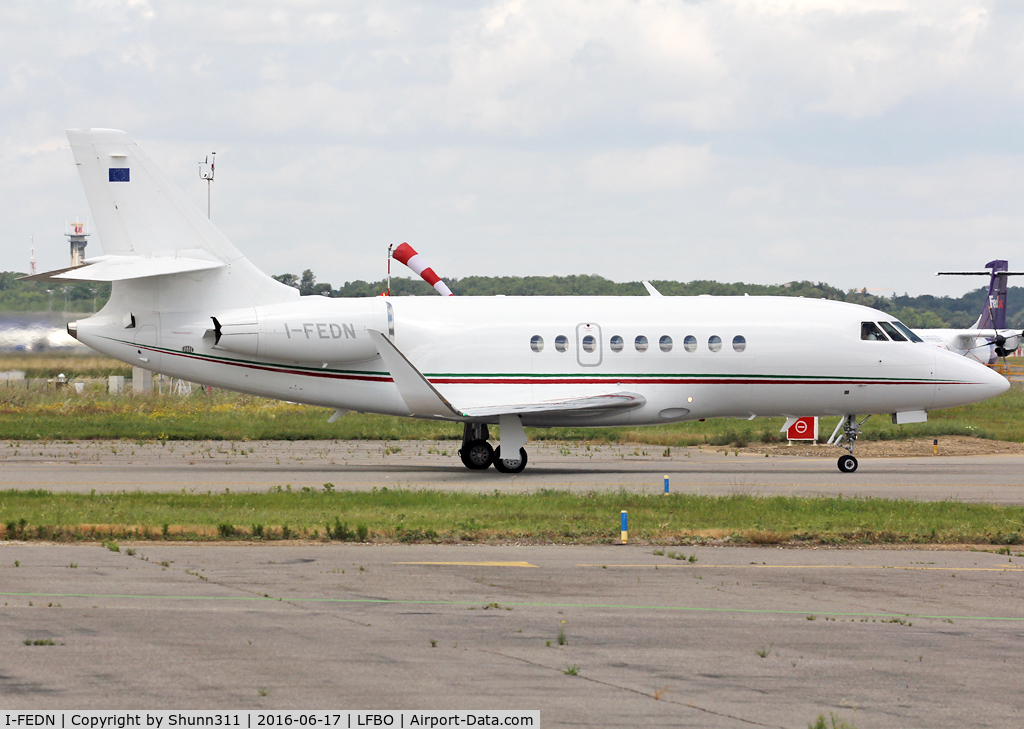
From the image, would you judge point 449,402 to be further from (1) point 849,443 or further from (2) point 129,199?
(1) point 849,443

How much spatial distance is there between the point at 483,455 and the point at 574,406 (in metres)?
2.65

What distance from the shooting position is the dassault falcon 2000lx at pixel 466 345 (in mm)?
26641

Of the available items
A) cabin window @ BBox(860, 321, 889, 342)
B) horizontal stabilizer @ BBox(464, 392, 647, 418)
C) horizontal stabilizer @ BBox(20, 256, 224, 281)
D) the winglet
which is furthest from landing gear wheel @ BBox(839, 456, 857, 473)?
horizontal stabilizer @ BBox(20, 256, 224, 281)

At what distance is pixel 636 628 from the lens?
35.4 feet

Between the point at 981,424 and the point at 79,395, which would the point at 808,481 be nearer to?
the point at 981,424

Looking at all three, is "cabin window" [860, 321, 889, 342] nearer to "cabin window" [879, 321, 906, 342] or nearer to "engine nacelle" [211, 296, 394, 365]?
"cabin window" [879, 321, 906, 342]

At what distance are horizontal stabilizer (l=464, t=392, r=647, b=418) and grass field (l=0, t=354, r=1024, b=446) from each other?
33.2 feet

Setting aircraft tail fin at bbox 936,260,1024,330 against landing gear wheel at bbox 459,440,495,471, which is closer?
landing gear wheel at bbox 459,440,495,471

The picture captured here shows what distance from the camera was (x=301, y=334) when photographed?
86.9 ft

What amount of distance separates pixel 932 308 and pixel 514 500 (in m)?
138

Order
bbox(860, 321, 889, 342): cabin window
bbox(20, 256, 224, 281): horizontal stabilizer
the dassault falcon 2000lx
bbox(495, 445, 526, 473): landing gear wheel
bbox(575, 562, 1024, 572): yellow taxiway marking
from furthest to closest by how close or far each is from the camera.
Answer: bbox(860, 321, 889, 342): cabin window, the dassault falcon 2000lx, bbox(495, 445, 526, 473): landing gear wheel, bbox(20, 256, 224, 281): horizontal stabilizer, bbox(575, 562, 1024, 572): yellow taxiway marking

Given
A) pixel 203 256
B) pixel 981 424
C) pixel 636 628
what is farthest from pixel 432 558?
pixel 981 424
